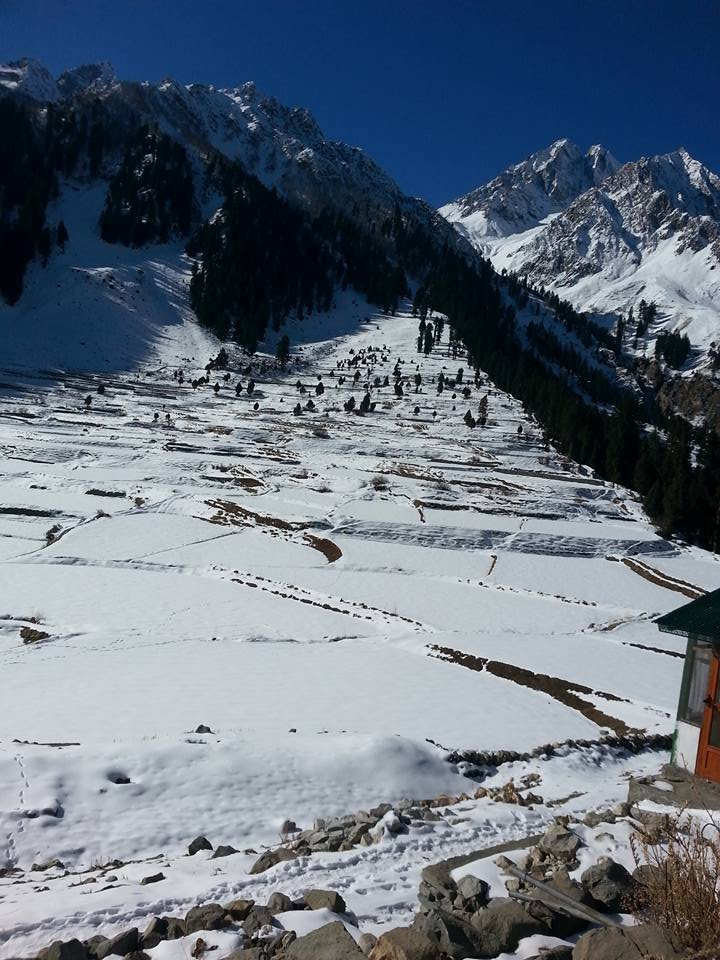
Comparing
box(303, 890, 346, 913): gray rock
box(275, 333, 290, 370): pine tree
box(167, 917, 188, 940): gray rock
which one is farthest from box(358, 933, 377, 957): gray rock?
box(275, 333, 290, 370): pine tree

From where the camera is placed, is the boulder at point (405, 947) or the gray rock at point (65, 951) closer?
the boulder at point (405, 947)

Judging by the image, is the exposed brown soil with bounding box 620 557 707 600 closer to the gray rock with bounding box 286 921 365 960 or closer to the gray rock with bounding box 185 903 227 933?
the gray rock with bounding box 286 921 365 960

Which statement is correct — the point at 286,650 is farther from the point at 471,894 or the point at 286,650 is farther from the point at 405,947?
the point at 405,947

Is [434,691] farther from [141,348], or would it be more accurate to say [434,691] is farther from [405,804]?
[141,348]

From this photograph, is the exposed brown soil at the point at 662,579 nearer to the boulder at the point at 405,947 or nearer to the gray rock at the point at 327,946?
the boulder at the point at 405,947

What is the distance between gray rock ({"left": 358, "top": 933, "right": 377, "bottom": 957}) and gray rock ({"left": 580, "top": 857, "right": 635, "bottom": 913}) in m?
2.43

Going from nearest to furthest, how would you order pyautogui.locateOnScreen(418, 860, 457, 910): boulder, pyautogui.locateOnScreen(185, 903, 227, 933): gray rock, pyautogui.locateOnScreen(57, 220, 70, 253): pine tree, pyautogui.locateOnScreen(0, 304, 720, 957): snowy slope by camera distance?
pyautogui.locateOnScreen(185, 903, 227, 933): gray rock
pyautogui.locateOnScreen(418, 860, 457, 910): boulder
pyautogui.locateOnScreen(0, 304, 720, 957): snowy slope
pyautogui.locateOnScreen(57, 220, 70, 253): pine tree

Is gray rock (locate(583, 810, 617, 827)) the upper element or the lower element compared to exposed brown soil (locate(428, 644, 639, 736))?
upper

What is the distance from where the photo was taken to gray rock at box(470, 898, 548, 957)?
18.5 ft

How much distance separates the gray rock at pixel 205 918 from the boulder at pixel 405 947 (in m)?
1.89

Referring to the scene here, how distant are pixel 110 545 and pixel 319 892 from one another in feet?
96.8

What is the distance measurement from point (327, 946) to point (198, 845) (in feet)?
14.5

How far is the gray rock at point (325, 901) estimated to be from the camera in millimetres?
6578

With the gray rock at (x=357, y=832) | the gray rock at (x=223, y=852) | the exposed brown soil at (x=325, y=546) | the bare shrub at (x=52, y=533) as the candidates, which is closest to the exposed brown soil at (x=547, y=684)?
the gray rock at (x=357, y=832)
